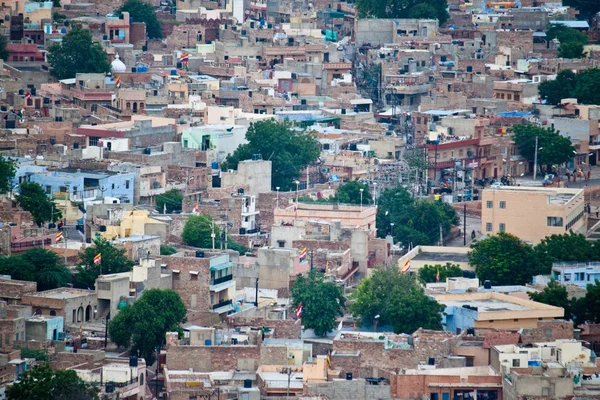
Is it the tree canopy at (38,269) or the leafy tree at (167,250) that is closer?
the tree canopy at (38,269)

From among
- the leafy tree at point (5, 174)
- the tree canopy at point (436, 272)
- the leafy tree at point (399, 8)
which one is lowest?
the tree canopy at point (436, 272)

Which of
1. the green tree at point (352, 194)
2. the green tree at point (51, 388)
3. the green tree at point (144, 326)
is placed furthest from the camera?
the green tree at point (352, 194)

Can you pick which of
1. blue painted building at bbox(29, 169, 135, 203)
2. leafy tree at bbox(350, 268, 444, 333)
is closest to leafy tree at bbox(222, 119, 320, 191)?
blue painted building at bbox(29, 169, 135, 203)

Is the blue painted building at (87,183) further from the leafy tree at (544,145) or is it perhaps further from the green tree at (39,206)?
the leafy tree at (544,145)

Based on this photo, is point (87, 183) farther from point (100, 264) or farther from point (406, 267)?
point (406, 267)

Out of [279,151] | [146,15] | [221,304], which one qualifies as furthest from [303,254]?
[146,15]

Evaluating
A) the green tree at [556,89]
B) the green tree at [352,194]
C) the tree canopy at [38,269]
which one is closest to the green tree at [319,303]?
the tree canopy at [38,269]
